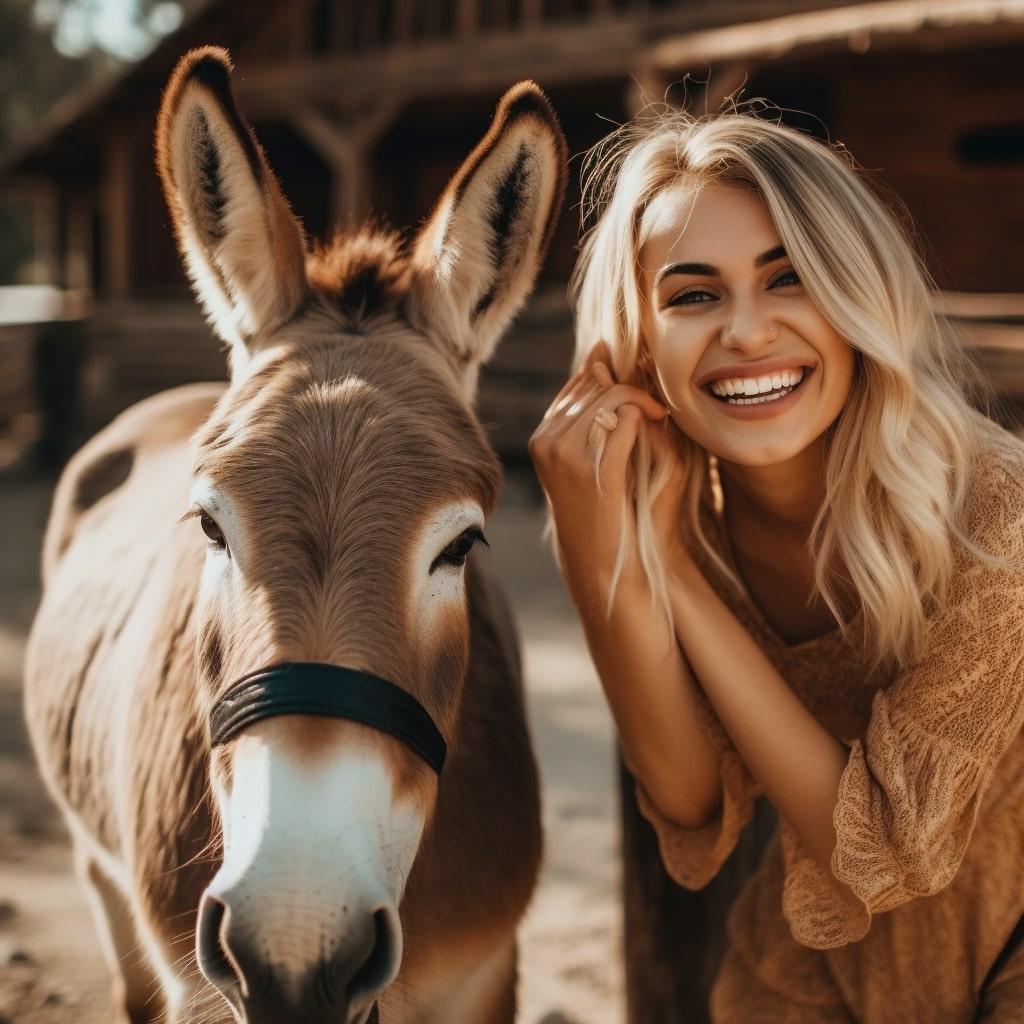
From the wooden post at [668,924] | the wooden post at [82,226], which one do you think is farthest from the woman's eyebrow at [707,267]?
the wooden post at [82,226]

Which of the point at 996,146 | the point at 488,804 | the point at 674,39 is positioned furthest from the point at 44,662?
the point at 996,146

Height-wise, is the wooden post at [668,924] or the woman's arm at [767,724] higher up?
the woman's arm at [767,724]

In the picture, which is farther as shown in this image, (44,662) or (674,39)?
(674,39)

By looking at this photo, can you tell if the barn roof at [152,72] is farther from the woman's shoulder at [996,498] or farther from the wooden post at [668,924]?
the woman's shoulder at [996,498]

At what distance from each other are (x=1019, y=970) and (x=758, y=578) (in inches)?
35.4

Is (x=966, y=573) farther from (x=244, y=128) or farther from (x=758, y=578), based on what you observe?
(x=244, y=128)

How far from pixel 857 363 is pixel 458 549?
942 mm

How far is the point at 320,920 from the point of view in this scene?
1344 mm

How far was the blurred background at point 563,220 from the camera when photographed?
345cm

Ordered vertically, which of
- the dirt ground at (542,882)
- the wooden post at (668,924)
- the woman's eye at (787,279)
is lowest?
the dirt ground at (542,882)

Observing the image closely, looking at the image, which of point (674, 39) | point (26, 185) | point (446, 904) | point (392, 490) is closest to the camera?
point (392, 490)

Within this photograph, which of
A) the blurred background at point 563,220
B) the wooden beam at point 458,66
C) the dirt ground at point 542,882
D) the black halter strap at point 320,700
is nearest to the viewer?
the black halter strap at point 320,700

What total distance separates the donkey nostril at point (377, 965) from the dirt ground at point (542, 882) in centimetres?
169

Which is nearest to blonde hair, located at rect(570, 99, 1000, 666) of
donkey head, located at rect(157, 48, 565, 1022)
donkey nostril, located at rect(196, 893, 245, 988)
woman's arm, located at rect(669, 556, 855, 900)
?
woman's arm, located at rect(669, 556, 855, 900)
